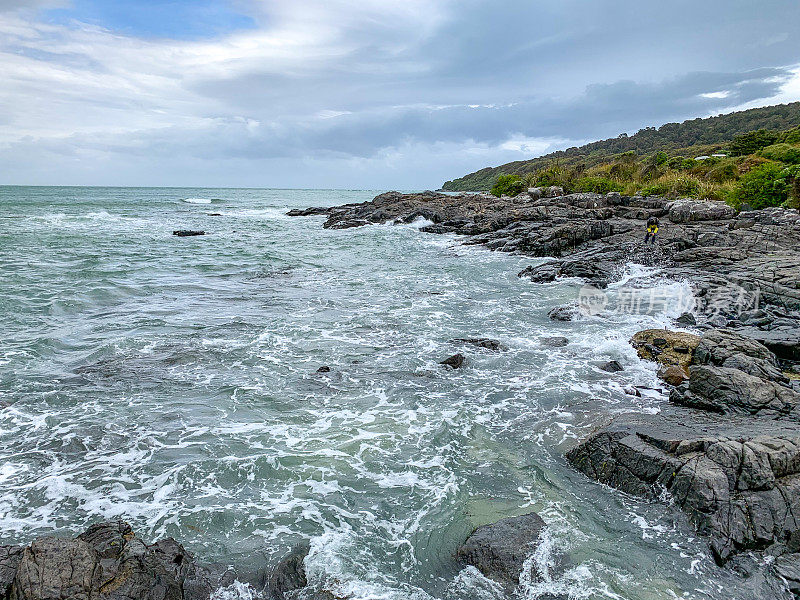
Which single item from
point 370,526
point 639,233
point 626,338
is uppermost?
point 639,233

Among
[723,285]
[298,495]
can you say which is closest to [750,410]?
[298,495]

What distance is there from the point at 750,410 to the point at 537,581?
18.5 ft

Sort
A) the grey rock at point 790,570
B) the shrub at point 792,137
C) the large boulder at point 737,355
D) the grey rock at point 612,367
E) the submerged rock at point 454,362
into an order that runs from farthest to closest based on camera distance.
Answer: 1. the shrub at point 792,137
2. the submerged rock at point 454,362
3. the grey rock at point 612,367
4. the large boulder at point 737,355
5. the grey rock at point 790,570

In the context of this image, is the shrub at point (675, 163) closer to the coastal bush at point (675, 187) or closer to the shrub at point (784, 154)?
the coastal bush at point (675, 187)

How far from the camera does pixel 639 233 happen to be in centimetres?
2977

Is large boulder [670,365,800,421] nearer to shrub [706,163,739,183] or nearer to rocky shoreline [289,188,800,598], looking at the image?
rocky shoreline [289,188,800,598]

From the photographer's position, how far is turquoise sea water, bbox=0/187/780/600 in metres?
6.28

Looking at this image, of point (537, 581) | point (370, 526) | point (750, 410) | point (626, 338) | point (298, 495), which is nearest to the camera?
point (537, 581)

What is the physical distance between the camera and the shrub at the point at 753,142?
49.2 meters

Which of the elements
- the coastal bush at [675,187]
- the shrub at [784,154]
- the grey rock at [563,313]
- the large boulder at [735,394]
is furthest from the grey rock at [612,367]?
the coastal bush at [675,187]

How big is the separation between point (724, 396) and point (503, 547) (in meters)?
5.69

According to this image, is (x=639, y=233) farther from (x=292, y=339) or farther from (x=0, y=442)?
(x=0, y=442)

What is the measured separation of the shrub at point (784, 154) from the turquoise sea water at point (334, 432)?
2763 cm

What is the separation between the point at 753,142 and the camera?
163 ft
